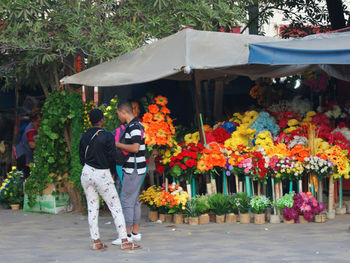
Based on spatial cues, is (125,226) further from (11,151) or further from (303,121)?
(11,151)

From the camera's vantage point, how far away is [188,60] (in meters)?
8.10

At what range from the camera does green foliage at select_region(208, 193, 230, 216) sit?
8422 millimetres

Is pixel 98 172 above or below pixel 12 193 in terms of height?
above

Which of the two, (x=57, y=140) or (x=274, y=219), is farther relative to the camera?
(x=57, y=140)

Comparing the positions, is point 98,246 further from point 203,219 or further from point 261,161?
point 261,161

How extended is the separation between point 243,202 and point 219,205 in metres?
0.33

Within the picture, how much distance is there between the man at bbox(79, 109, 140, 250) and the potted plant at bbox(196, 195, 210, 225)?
1.82m

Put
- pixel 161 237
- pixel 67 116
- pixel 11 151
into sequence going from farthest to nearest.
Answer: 1. pixel 11 151
2. pixel 67 116
3. pixel 161 237

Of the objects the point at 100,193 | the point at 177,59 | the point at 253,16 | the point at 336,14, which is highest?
the point at 253,16

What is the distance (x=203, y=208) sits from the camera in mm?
8430

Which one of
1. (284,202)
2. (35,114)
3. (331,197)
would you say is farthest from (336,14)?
(35,114)

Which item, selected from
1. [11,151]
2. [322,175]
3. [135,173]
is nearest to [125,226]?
[135,173]

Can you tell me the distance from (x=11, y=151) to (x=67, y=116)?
452cm

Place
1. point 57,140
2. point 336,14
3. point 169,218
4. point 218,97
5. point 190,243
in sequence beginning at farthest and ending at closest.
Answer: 1. point 336,14
2. point 218,97
3. point 57,140
4. point 169,218
5. point 190,243
